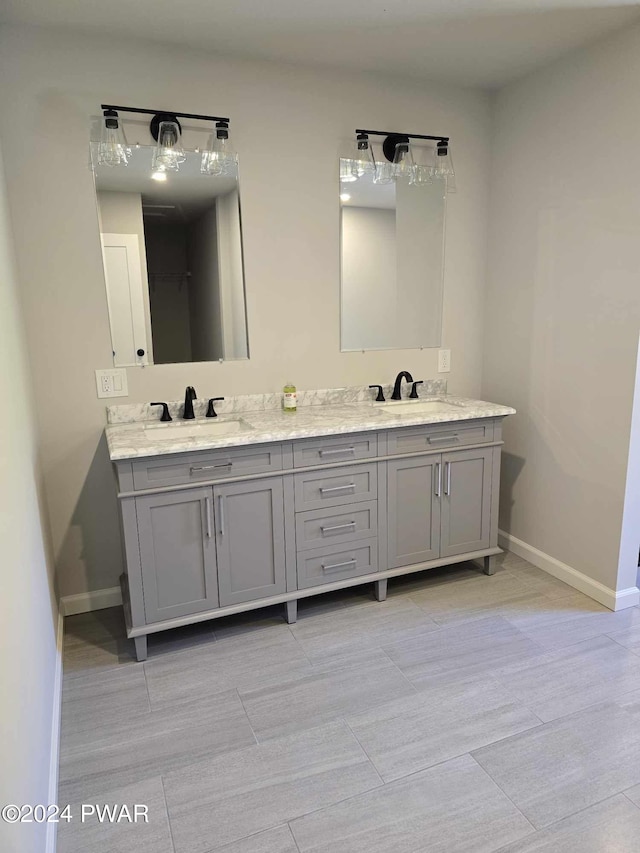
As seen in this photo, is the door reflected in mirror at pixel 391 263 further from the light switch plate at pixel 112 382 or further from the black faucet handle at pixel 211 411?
the light switch plate at pixel 112 382

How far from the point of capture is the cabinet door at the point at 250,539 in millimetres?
2326

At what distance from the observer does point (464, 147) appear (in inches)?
122

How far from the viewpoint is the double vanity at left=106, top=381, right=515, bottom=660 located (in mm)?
2229

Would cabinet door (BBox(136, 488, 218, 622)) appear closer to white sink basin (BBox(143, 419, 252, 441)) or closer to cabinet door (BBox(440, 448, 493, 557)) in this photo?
white sink basin (BBox(143, 419, 252, 441))

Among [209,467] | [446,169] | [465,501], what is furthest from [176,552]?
[446,169]

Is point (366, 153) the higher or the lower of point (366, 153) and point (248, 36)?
the lower

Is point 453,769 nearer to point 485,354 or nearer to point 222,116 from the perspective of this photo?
point 485,354


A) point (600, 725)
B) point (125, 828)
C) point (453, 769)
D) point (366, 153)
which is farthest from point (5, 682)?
point (366, 153)

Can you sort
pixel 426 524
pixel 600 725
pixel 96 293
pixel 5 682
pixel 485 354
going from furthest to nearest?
1. pixel 485 354
2. pixel 426 524
3. pixel 96 293
4. pixel 600 725
5. pixel 5 682

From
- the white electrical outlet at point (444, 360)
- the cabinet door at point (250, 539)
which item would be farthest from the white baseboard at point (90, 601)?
the white electrical outlet at point (444, 360)

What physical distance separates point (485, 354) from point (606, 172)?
1.14 m

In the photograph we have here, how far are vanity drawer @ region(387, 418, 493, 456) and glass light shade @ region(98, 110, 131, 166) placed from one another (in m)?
1.69

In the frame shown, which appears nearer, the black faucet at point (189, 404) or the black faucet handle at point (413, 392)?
the black faucet at point (189, 404)

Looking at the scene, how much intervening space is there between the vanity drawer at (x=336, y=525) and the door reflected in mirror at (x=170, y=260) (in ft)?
3.02
